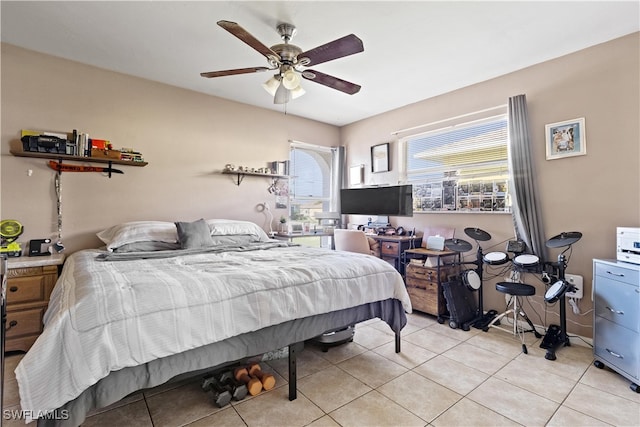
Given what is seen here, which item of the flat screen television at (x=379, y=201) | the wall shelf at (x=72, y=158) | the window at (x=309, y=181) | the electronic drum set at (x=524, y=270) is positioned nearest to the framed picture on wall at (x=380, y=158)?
the flat screen television at (x=379, y=201)

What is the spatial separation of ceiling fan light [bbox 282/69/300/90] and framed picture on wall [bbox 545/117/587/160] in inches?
100

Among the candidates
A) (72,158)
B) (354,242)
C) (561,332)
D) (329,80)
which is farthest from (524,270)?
(72,158)

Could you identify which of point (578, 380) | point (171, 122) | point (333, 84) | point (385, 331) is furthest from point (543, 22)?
point (171, 122)

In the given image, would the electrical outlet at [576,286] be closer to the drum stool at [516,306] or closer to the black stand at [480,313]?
the drum stool at [516,306]

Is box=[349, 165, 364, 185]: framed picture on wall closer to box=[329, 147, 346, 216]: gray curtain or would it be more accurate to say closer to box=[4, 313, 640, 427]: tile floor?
box=[329, 147, 346, 216]: gray curtain

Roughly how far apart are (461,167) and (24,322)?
463 cm

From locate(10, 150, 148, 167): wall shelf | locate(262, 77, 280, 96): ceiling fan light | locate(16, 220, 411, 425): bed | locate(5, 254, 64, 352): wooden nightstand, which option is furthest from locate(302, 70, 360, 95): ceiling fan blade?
locate(5, 254, 64, 352): wooden nightstand

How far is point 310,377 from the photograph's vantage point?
2117 millimetres

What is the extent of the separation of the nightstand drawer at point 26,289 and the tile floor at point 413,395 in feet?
1.55

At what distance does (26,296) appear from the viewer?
241cm

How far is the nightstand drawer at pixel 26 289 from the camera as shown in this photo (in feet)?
7.72

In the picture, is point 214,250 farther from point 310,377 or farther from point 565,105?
point 565,105

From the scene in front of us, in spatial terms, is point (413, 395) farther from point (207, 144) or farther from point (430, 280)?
point (207, 144)

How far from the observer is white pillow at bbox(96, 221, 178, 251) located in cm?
271
